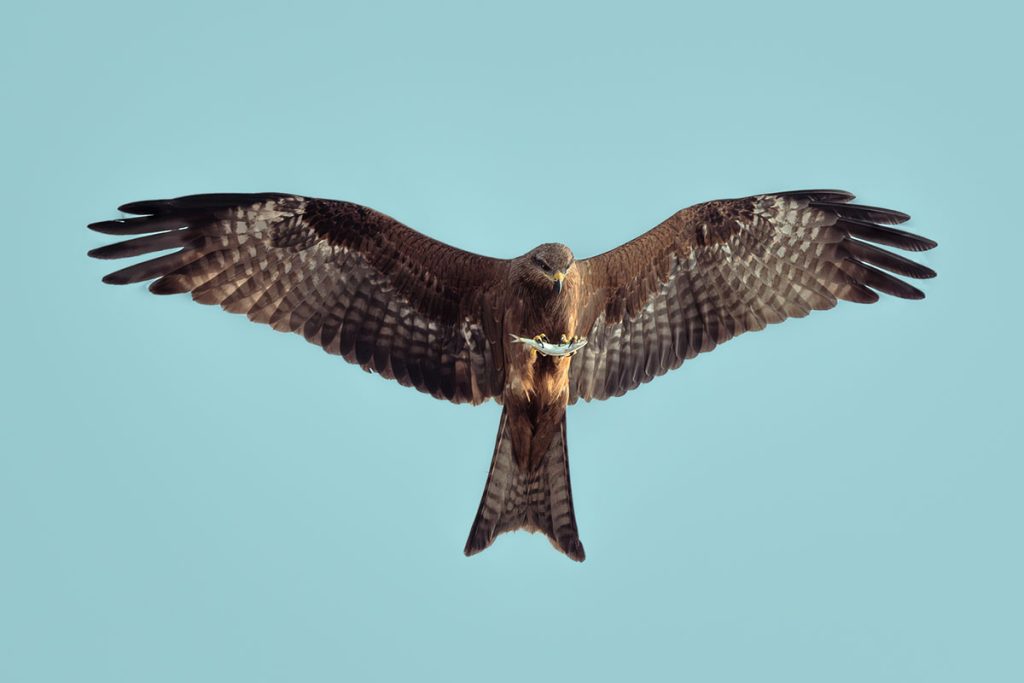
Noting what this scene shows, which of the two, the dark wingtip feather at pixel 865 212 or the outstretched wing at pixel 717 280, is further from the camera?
the outstretched wing at pixel 717 280

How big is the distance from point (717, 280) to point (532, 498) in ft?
8.15

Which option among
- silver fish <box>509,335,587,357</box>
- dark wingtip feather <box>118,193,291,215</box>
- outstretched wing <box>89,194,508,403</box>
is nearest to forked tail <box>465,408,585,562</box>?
outstretched wing <box>89,194,508,403</box>

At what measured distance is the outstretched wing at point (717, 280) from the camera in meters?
10.4

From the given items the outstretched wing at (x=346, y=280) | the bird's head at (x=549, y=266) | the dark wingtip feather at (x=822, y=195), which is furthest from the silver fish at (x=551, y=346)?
the dark wingtip feather at (x=822, y=195)

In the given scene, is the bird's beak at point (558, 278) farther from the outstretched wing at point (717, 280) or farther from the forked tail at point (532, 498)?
the forked tail at point (532, 498)

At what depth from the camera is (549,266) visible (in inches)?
361

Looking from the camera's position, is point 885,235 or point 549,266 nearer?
point 549,266

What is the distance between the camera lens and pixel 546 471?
10.2 meters

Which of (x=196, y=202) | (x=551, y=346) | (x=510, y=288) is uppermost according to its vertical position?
(x=196, y=202)

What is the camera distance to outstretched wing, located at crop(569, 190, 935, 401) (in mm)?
10391

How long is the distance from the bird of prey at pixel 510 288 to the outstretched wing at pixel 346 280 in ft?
0.04

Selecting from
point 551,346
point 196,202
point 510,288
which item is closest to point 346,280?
point 196,202

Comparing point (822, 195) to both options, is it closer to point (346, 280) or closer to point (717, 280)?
point (717, 280)

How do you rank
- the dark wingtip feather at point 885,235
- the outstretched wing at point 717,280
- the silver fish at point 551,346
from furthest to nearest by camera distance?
the outstretched wing at point 717,280 < the dark wingtip feather at point 885,235 < the silver fish at point 551,346
